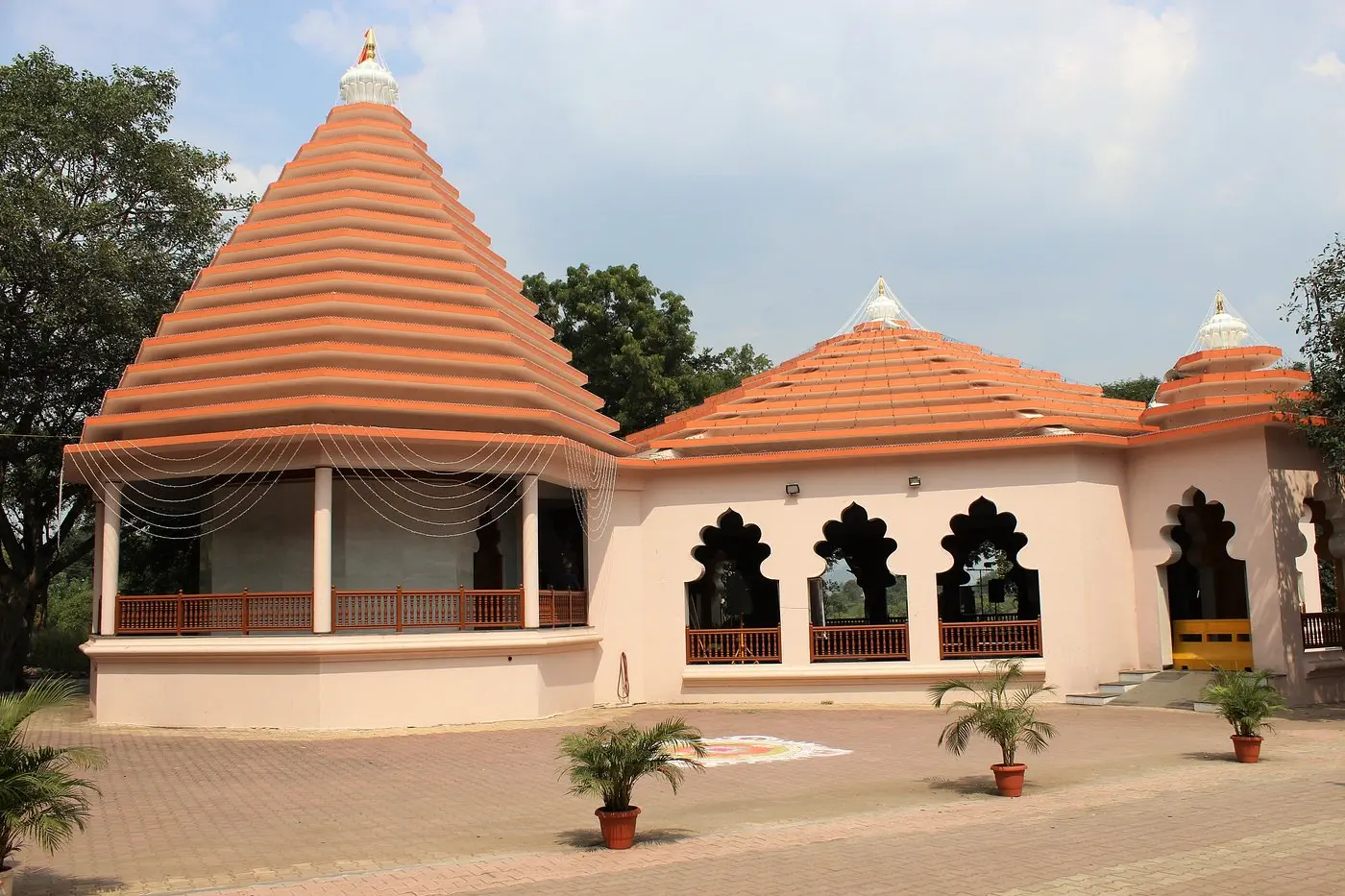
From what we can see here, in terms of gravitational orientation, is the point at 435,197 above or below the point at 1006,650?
above

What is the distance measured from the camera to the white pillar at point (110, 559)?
1680 centimetres

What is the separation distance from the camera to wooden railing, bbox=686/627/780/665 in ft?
62.2

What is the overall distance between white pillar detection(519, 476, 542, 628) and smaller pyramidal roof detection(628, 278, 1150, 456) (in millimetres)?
3310

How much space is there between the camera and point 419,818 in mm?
9594

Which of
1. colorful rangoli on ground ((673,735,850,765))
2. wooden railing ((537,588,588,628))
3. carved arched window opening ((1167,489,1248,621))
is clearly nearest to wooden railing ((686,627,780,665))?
wooden railing ((537,588,588,628))

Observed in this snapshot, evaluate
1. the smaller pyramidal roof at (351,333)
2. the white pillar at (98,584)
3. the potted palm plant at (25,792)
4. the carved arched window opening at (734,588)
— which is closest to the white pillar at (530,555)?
the smaller pyramidal roof at (351,333)

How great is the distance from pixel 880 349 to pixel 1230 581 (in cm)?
741

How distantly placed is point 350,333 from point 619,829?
10679 millimetres

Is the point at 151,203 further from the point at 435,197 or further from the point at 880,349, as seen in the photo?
the point at 880,349

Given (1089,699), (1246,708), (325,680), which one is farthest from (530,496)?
(1246,708)

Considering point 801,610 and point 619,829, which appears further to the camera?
point 801,610

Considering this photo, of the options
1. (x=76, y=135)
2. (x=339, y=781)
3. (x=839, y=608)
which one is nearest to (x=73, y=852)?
(x=339, y=781)

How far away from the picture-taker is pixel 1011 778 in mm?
9758

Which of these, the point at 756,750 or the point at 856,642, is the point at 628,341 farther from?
the point at 756,750
